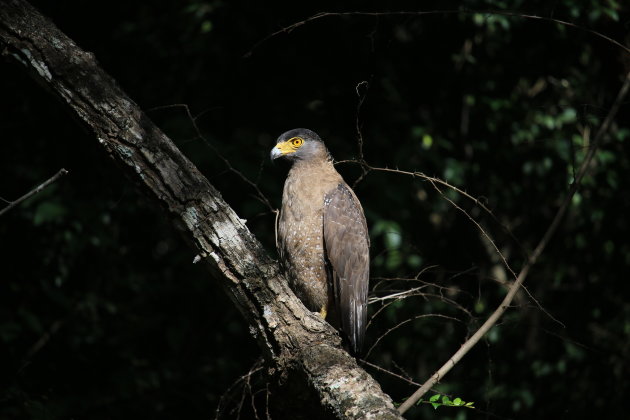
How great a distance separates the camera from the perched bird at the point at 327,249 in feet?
13.3

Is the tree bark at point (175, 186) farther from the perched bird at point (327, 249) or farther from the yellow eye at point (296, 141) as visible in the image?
the yellow eye at point (296, 141)

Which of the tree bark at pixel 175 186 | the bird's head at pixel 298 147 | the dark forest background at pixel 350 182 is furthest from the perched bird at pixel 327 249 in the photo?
the tree bark at pixel 175 186

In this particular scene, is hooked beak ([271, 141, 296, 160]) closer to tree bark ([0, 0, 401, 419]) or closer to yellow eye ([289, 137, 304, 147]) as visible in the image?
yellow eye ([289, 137, 304, 147])

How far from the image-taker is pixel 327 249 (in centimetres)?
410

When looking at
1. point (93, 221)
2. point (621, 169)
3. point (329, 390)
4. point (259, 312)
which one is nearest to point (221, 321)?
point (93, 221)

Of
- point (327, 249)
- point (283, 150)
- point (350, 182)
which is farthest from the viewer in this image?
point (350, 182)

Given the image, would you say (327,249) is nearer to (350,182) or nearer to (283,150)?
(283,150)

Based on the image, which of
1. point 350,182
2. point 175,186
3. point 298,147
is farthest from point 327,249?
point 175,186

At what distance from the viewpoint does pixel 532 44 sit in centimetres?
554

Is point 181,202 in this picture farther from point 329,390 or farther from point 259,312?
point 329,390

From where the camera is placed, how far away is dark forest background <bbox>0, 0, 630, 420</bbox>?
4.84m

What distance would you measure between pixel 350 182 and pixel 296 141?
3.41 ft

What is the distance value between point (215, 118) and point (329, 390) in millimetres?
3706

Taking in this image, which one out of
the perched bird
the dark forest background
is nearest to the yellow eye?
the perched bird
